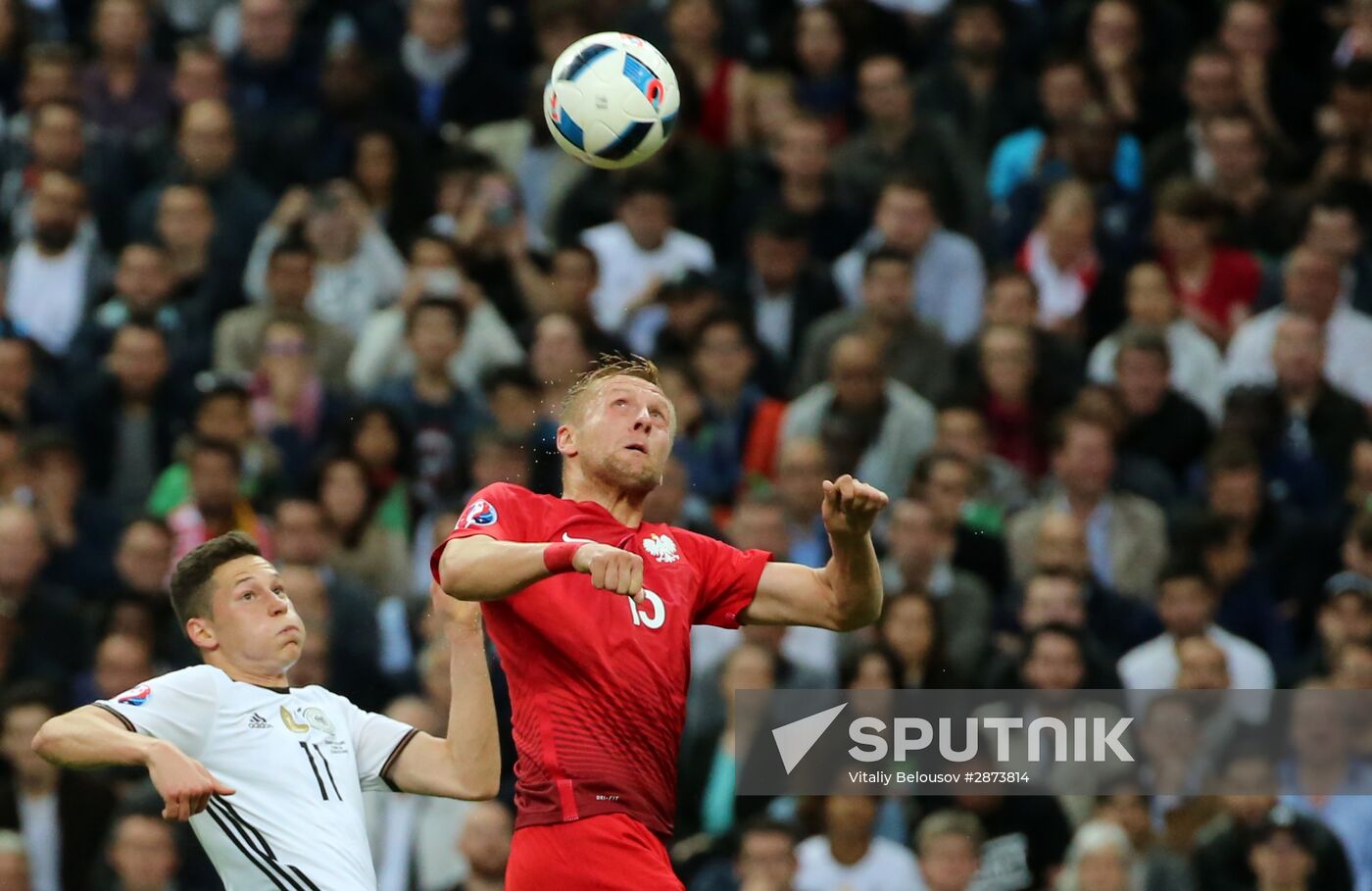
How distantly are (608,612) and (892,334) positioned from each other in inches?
253

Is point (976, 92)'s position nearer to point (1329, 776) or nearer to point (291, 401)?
point (291, 401)

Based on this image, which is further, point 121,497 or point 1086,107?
point 1086,107

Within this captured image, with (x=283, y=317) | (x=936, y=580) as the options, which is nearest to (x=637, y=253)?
(x=283, y=317)

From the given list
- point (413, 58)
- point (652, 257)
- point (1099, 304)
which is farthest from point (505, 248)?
point (1099, 304)

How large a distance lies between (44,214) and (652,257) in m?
3.54

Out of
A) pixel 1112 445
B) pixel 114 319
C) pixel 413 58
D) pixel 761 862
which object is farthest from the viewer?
pixel 413 58

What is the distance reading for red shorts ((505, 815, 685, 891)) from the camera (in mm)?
6496

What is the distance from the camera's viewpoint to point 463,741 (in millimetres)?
6969

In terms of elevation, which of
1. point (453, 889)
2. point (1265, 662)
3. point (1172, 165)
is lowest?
point (453, 889)

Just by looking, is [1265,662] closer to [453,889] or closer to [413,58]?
[453,889]

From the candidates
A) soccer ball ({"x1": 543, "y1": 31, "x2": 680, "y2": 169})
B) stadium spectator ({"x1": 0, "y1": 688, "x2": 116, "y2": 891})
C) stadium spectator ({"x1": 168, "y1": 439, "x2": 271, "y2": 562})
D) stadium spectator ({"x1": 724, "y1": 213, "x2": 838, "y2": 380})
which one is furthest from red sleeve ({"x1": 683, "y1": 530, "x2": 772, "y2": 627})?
stadium spectator ({"x1": 724, "y1": 213, "x2": 838, "y2": 380})

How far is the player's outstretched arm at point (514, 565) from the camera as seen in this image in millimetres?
5821

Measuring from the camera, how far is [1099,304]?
13.3 metres

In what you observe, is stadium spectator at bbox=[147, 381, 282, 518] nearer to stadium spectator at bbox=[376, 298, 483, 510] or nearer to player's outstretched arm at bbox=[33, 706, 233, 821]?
stadium spectator at bbox=[376, 298, 483, 510]
